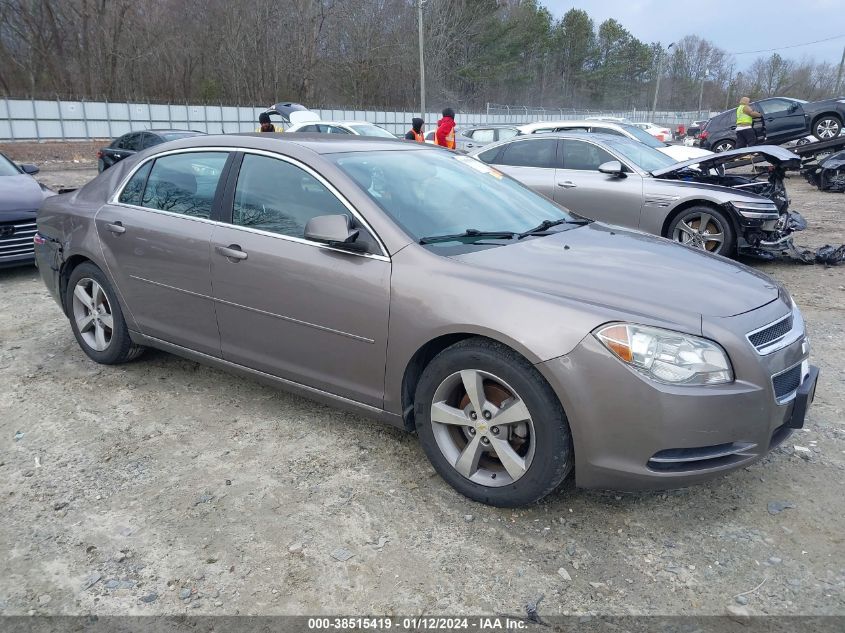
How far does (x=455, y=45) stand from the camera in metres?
61.3

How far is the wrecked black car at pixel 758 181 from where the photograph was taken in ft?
23.0

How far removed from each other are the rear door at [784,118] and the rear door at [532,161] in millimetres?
12518

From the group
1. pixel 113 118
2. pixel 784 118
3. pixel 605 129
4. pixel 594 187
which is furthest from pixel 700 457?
pixel 113 118

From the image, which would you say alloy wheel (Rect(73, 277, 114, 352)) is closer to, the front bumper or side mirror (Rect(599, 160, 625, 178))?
the front bumper

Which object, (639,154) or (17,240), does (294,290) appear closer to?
(17,240)

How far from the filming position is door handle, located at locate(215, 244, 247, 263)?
3421 millimetres

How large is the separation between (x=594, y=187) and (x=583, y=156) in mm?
608

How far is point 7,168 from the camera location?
7.79 meters

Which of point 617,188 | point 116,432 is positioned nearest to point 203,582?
point 116,432

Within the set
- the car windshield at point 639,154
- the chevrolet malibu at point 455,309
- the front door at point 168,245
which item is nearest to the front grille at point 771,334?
the chevrolet malibu at point 455,309

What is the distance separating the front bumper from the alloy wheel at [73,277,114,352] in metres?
3.26

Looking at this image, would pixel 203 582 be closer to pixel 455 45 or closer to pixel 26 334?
pixel 26 334

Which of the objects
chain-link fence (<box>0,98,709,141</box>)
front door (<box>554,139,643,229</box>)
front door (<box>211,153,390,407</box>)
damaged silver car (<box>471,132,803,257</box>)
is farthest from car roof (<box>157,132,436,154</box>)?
chain-link fence (<box>0,98,709,141</box>)

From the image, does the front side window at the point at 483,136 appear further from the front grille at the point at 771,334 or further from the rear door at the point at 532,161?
the front grille at the point at 771,334
